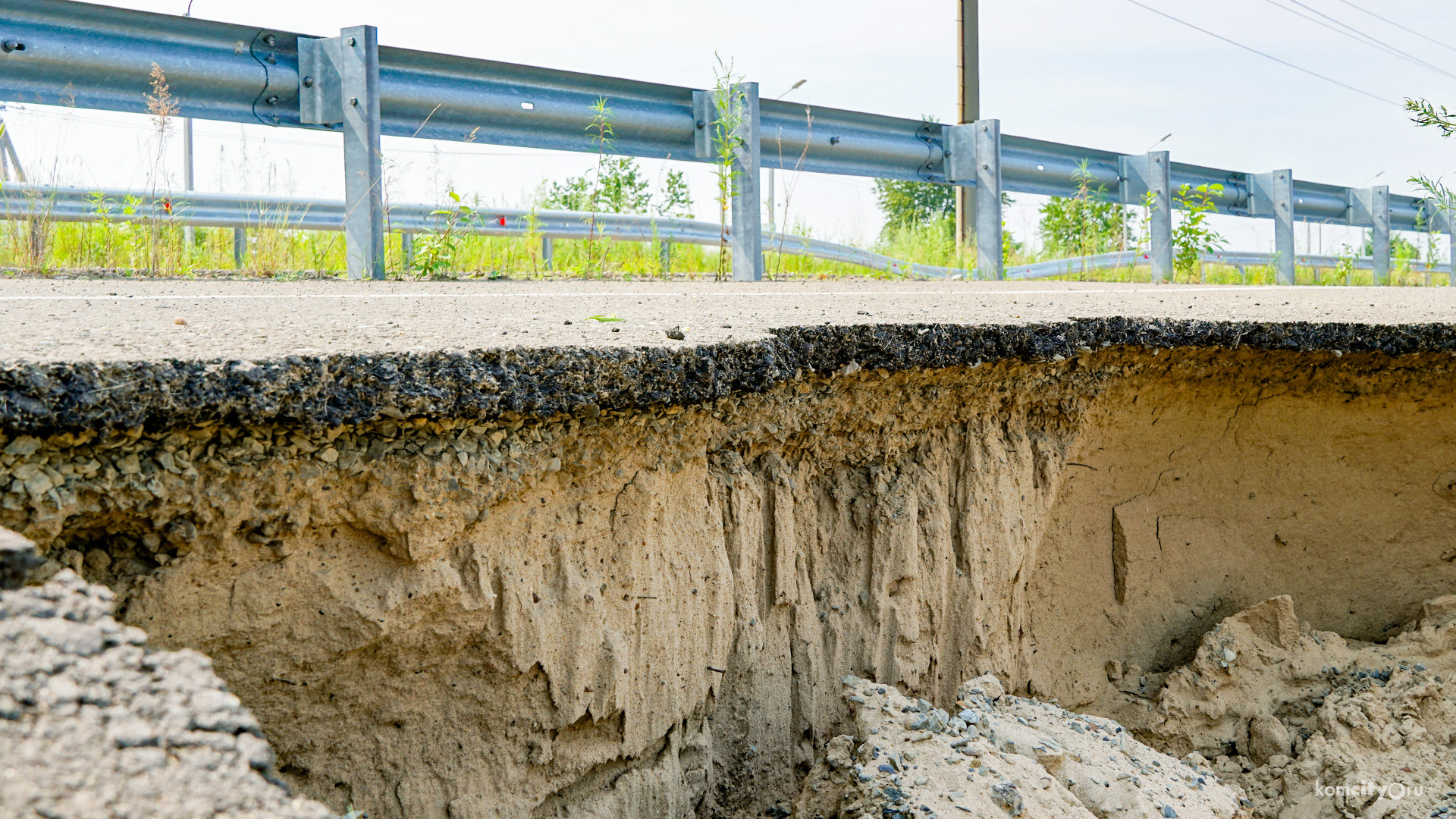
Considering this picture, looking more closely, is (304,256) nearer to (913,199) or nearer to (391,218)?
(391,218)

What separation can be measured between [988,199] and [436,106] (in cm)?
382

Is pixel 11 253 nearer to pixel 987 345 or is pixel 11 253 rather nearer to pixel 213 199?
pixel 213 199

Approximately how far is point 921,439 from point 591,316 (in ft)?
3.57

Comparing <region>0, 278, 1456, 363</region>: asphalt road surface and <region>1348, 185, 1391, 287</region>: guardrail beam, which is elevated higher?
<region>1348, 185, 1391, 287</region>: guardrail beam

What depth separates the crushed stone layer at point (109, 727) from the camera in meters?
1.04

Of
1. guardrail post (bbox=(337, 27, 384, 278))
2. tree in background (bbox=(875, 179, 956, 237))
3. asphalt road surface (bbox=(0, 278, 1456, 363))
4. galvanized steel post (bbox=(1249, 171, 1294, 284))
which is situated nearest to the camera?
asphalt road surface (bbox=(0, 278, 1456, 363))

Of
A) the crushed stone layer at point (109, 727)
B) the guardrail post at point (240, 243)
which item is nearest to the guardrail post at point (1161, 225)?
the guardrail post at point (240, 243)

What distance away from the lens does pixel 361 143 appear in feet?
15.4

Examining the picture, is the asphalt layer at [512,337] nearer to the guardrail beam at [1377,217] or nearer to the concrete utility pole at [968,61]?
the guardrail beam at [1377,217]

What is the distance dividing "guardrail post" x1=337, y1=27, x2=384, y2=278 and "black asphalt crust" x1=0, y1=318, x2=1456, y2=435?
273 cm

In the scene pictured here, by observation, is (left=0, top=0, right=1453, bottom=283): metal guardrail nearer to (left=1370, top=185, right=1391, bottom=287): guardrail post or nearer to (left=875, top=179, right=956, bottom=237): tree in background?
(left=1370, top=185, right=1391, bottom=287): guardrail post

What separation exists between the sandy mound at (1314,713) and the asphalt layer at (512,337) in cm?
110

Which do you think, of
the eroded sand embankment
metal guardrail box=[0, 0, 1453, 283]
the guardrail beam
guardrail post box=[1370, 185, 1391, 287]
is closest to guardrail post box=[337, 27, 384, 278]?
metal guardrail box=[0, 0, 1453, 283]

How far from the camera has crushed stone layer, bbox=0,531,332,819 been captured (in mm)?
1036
